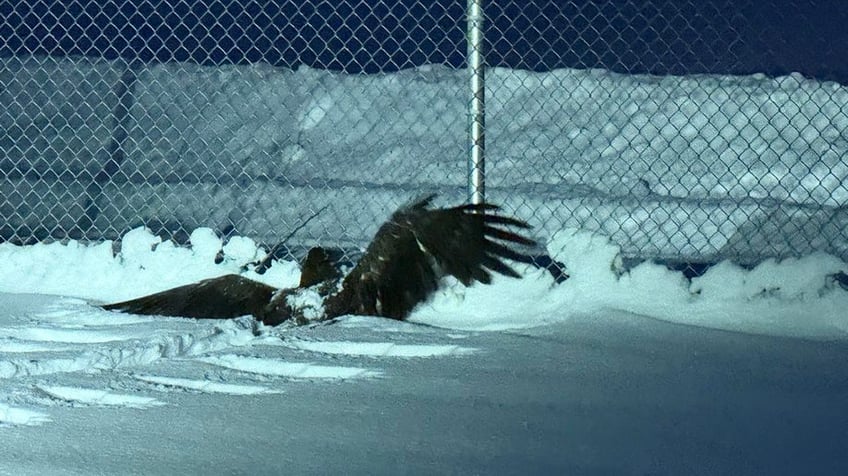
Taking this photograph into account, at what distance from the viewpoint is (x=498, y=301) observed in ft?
16.4

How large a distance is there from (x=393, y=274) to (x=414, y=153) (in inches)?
133

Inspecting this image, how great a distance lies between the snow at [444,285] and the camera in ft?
10.4

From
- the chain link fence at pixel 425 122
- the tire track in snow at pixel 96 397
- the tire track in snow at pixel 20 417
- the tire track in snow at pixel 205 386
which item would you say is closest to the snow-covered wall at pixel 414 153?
the chain link fence at pixel 425 122

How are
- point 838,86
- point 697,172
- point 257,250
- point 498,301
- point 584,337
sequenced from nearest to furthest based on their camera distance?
point 584,337 < point 498,301 < point 257,250 < point 697,172 < point 838,86

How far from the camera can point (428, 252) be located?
4508mm

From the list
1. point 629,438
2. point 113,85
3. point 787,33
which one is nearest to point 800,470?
point 629,438

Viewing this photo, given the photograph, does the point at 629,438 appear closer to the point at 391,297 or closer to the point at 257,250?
the point at 391,297

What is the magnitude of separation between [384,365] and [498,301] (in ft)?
3.61

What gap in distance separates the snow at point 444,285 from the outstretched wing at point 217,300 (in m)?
0.09

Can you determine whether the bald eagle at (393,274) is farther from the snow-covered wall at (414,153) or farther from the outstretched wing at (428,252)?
the snow-covered wall at (414,153)

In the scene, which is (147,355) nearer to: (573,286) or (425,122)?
(573,286)

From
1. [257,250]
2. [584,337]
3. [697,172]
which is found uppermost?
[697,172]

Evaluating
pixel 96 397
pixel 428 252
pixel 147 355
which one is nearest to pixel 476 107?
pixel 428 252

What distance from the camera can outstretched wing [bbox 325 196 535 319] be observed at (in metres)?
4.48
